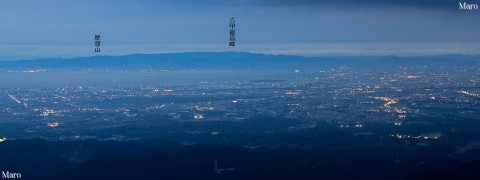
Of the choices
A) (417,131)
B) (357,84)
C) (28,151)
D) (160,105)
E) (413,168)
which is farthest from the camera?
(357,84)

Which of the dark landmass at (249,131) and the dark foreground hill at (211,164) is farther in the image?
the dark landmass at (249,131)

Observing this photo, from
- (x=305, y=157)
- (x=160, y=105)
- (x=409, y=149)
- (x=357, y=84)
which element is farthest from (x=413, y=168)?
(x=357, y=84)

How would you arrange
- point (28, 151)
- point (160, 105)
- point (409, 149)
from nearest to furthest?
point (28, 151) → point (409, 149) → point (160, 105)

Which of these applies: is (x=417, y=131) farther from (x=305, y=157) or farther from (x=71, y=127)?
(x=71, y=127)

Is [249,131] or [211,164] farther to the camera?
[249,131]

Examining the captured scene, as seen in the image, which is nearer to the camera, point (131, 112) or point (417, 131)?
point (417, 131)

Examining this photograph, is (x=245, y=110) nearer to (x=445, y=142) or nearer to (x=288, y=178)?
(x=445, y=142)

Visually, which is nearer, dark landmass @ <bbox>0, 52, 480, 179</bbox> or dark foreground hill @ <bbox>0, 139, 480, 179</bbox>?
dark foreground hill @ <bbox>0, 139, 480, 179</bbox>
